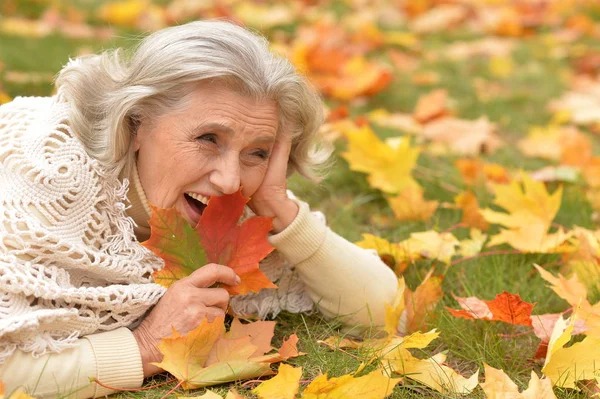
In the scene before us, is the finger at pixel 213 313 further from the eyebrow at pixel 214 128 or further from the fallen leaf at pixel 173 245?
the eyebrow at pixel 214 128

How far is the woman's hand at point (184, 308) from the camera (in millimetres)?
1849

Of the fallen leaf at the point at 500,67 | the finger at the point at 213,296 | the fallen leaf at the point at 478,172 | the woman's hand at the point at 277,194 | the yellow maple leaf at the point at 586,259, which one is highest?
the woman's hand at the point at 277,194

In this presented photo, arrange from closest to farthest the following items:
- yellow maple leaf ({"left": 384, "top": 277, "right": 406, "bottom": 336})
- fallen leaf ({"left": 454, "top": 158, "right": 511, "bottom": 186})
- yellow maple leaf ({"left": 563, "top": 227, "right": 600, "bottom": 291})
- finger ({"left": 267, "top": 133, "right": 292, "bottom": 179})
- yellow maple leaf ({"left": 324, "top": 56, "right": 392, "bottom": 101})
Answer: yellow maple leaf ({"left": 384, "top": 277, "right": 406, "bottom": 336}), finger ({"left": 267, "top": 133, "right": 292, "bottom": 179}), yellow maple leaf ({"left": 563, "top": 227, "right": 600, "bottom": 291}), fallen leaf ({"left": 454, "top": 158, "right": 511, "bottom": 186}), yellow maple leaf ({"left": 324, "top": 56, "right": 392, "bottom": 101})

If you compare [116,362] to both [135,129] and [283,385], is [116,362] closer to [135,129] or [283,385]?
[283,385]

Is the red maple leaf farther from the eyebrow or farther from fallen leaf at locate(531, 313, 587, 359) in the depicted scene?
fallen leaf at locate(531, 313, 587, 359)

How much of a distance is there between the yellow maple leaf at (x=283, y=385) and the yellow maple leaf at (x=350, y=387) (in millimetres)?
28

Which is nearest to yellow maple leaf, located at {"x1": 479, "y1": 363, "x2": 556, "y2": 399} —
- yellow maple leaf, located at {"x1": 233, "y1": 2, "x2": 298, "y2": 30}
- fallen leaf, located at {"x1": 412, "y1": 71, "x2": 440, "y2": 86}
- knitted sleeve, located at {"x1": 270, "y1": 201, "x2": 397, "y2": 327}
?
knitted sleeve, located at {"x1": 270, "y1": 201, "x2": 397, "y2": 327}

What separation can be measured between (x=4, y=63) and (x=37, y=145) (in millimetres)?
2366

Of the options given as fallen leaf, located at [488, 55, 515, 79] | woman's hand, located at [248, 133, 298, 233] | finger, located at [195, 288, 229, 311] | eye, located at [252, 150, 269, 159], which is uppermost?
eye, located at [252, 150, 269, 159]

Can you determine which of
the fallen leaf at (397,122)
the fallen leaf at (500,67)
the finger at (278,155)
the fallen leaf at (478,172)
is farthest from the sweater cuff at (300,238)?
the fallen leaf at (500,67)

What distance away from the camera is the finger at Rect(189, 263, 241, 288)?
1.87 m

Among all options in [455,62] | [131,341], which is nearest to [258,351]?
[131,341]

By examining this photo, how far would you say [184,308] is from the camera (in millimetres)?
1856

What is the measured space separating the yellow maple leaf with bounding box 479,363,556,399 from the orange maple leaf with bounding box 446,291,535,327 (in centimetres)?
20
